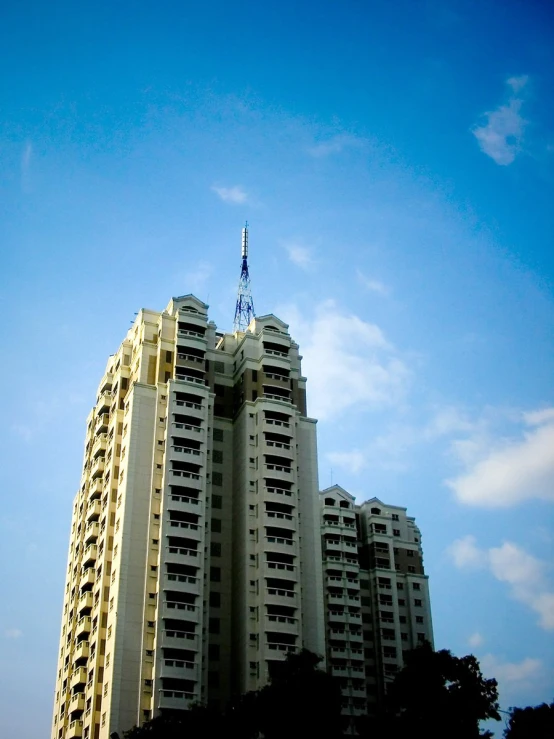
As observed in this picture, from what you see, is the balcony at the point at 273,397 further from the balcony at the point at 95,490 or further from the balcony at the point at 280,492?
the balcony at the point at 95,490

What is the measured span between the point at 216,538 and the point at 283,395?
53.6 feet

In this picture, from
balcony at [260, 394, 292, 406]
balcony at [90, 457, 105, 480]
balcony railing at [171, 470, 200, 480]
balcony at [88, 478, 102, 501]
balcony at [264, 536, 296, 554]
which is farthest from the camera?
balcony at [90, 457, 105, 480]

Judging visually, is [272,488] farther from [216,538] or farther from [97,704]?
[97,704]

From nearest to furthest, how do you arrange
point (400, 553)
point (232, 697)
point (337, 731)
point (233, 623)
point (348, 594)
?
point (337, 731)
point (232, 697)
point (233, 623)
point (348, 594)
point (400, 553)

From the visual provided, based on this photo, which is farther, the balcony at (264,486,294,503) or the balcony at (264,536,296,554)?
the balcony at (264,486,294,503)

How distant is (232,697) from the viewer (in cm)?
7350

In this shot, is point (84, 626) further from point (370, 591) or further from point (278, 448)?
point (370, 591)

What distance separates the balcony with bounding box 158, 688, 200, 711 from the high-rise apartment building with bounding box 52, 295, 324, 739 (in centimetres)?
11

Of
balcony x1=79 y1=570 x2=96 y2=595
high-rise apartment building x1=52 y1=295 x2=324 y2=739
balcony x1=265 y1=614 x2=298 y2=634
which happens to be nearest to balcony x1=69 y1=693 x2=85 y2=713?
high-rise apartment building x1=52 y1=295 x2=324 y2=739

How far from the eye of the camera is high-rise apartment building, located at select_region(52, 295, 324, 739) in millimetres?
→ 73750

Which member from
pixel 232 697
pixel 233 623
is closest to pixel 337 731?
pixel 232 697

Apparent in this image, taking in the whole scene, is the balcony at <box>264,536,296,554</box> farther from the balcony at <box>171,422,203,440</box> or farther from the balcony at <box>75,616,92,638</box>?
the balcony at <box>75,616,92,638</box>

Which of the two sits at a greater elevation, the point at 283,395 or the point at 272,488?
the point at 283,395

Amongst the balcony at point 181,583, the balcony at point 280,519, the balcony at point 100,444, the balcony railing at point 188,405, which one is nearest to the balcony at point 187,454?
the balcony railing at point 188,405
